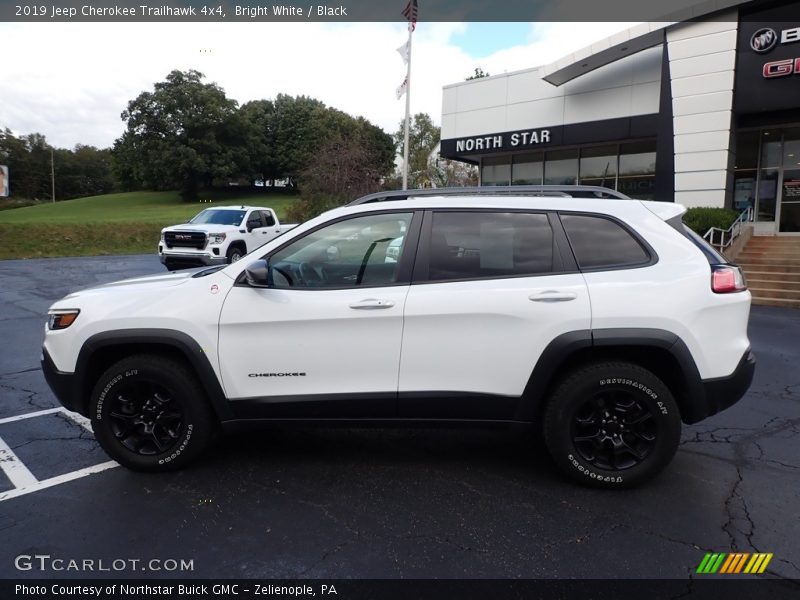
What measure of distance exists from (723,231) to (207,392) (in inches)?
567

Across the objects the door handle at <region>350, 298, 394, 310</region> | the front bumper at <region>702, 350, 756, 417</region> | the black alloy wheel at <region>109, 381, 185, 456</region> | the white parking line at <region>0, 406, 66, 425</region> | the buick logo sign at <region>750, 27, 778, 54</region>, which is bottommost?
the white parking line at <region>0, 406, 66, 425</region>

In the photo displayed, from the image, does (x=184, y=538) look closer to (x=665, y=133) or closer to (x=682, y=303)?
(x=682, y=303)

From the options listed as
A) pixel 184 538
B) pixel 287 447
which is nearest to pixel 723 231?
pixel 287 447

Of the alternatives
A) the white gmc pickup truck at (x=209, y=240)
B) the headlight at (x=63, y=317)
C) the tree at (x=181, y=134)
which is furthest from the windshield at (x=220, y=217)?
the tree at (x=181, y=134)

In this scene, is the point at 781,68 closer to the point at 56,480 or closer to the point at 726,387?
the point at 726,387

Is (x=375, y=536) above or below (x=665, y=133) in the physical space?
below

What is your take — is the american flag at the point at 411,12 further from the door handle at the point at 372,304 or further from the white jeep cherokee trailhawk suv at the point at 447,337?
the door handle at the point at 372,304

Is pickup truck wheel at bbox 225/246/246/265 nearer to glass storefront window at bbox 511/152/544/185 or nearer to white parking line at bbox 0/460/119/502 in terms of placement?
white parking line at bbox 0/460/119/502

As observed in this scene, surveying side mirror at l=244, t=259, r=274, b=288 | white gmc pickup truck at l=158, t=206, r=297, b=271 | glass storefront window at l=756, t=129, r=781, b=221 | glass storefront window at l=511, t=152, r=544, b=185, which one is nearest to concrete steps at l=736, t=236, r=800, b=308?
glass storefront window at l=756, t=129, r=781, b=221

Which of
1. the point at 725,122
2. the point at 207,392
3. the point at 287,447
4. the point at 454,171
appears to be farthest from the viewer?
the point at 454,171

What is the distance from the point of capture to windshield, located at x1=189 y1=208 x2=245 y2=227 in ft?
51.4

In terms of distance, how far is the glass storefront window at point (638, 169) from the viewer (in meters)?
19.0

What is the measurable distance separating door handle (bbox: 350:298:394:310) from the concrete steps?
11.8 metres

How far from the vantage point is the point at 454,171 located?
140 ft
